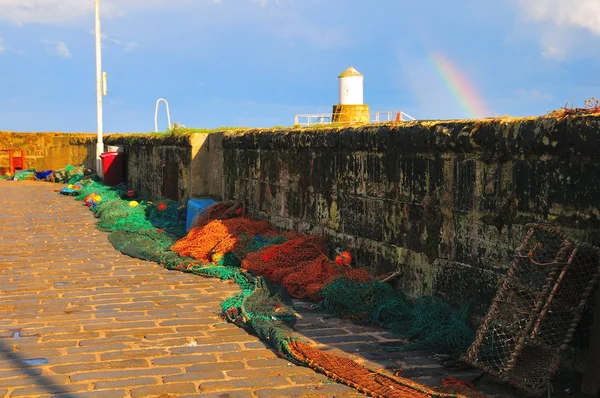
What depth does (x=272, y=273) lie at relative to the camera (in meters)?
7.09

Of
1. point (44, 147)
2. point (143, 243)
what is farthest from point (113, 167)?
point (143, 243)

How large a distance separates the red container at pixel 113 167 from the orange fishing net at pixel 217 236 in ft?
32.1

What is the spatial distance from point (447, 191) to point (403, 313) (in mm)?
1102

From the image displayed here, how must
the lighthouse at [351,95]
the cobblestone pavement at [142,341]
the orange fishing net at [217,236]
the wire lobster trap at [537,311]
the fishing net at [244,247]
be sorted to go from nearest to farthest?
the wire lobster trap at [537,311], the cobblestone pavement at [142,341], the fishing net at [244,247], the orange fishing net at [217,236], the lighthouse at [351,95]

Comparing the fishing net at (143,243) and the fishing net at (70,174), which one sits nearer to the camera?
the fishing net at (143,243)

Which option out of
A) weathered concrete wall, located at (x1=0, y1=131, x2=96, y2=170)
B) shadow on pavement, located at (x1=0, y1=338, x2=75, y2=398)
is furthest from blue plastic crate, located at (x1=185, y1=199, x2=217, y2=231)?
weathered concrete wall, located at (x1=0, y1=131, x2=96, y2=170)

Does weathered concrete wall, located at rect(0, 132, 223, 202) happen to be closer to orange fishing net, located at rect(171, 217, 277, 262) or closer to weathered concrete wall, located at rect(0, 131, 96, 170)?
weathered concrete wall, located at rect(0, 131, 96, 170)

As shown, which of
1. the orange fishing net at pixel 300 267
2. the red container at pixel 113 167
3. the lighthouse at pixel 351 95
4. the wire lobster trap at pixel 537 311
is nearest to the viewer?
the wire lobster trap at pixel 537 311

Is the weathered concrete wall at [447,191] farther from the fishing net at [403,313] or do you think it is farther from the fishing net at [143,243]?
the fishing net at [143,243]

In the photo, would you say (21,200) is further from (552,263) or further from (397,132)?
(552,263)

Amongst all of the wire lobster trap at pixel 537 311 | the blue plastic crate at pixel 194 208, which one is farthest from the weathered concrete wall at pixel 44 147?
the wire lobster trap at pixel 537 311

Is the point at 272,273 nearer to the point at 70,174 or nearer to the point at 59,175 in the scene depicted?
the point at 70,174

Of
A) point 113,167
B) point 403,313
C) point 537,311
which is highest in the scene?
point 113,167

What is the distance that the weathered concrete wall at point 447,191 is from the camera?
14.1 feet
